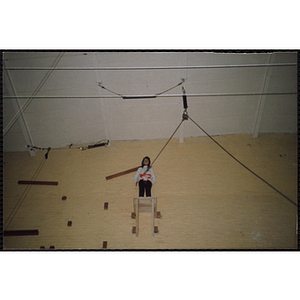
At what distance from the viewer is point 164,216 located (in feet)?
17.2

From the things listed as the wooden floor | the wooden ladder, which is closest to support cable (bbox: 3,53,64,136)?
the wooden floor

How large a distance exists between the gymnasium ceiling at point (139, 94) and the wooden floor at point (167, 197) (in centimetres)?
44

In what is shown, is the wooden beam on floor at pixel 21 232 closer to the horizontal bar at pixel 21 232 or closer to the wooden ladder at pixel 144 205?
the horizontal bar at pixel 21 232

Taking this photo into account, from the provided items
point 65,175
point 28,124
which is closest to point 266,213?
point 65,175

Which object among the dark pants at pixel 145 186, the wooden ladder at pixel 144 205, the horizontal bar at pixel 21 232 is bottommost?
the horizontal bar at pixel 21 232

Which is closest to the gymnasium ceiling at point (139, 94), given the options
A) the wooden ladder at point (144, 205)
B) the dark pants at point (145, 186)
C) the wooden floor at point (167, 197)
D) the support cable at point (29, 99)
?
the support cable at point (29, 99)

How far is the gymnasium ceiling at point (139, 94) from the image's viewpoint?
6195 mm

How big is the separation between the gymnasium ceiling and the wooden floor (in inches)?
17.3

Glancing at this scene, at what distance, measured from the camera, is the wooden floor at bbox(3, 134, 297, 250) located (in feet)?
16.2

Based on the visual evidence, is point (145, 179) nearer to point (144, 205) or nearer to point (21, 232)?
point (144, 205)

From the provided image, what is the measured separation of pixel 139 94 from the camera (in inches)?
262

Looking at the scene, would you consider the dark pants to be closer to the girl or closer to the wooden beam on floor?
the girl

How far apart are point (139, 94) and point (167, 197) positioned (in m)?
2.95

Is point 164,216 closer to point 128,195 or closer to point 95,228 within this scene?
point 128,195
